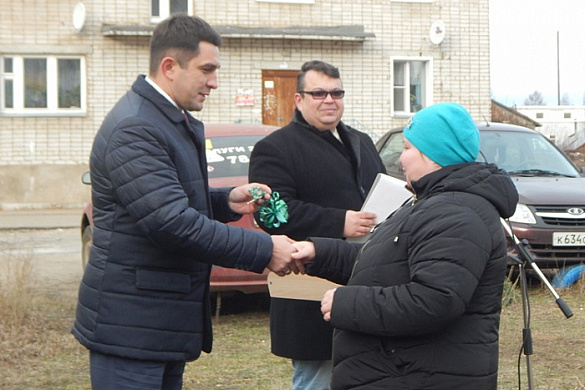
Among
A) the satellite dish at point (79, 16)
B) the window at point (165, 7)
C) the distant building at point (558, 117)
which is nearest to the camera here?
the satellite dish at point (79, 16)

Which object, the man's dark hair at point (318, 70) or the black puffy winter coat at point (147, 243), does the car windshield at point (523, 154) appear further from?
the black puffy winter coat at point (147, 243)

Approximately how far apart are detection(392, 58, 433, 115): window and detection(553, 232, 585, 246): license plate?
49.7ft

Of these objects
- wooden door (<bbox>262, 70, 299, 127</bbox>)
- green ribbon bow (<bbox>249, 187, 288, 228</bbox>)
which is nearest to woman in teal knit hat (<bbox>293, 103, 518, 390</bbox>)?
green ribbon bow (<bbox>249, 187, 288, 228</bbox>)

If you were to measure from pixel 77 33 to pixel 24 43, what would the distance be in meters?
1.25

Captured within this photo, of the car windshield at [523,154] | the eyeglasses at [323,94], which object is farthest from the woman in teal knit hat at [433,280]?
the car windshield at [523,154]

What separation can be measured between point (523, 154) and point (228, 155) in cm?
393

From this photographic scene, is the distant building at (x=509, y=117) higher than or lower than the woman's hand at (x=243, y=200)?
higher

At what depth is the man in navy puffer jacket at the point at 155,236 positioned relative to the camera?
11.0 feet

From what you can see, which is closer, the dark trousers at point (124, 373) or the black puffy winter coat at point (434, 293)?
the black puffy winter coat at point (434, 293)

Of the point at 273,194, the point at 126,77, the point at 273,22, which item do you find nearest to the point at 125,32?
the point at 126,77

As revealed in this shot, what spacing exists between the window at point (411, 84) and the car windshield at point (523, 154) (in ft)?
44.4

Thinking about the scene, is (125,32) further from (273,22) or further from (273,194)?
(273,194)

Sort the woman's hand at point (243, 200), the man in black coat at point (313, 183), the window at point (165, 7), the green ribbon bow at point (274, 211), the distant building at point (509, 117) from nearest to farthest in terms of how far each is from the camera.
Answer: the woman's hand at point (243, 200)
the green ribbon bow at point (274, 211)
the man in black coat at point (313, 183)
the window at point (165, 7)
the distant building at point (509, 117)

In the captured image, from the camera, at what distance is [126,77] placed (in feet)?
74.3
